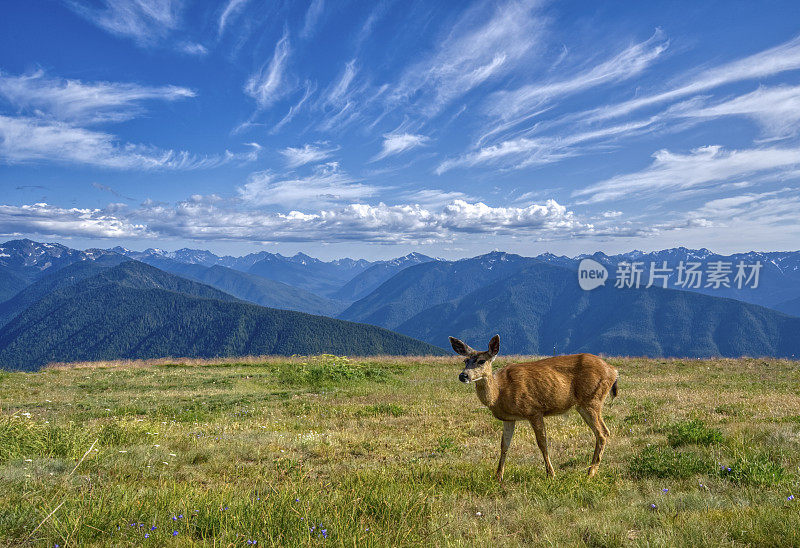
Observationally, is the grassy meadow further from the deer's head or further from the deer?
the deer's head

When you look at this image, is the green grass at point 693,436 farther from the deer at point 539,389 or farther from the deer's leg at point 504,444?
the deer's leg at point 504,444

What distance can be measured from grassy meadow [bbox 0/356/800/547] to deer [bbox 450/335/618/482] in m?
0.90

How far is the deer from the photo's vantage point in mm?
7230

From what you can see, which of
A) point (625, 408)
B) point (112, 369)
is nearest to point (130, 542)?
point (625, 408)

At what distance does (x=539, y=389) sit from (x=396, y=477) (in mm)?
3069

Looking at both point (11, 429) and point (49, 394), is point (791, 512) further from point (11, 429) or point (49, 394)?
point (49, 394)

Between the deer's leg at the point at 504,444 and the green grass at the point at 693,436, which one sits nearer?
the deer's leg at the point at 504,444

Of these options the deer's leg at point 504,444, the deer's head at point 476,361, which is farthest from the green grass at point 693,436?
the deer's head at point 476,361

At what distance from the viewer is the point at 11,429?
31.2 ft

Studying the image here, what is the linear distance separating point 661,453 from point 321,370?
73.4 feet

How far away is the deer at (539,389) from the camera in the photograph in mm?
7230

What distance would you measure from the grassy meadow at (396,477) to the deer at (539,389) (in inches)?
35.6

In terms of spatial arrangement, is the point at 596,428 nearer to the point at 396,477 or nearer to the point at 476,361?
the point at 476,361

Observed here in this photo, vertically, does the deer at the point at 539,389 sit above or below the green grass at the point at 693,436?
above
